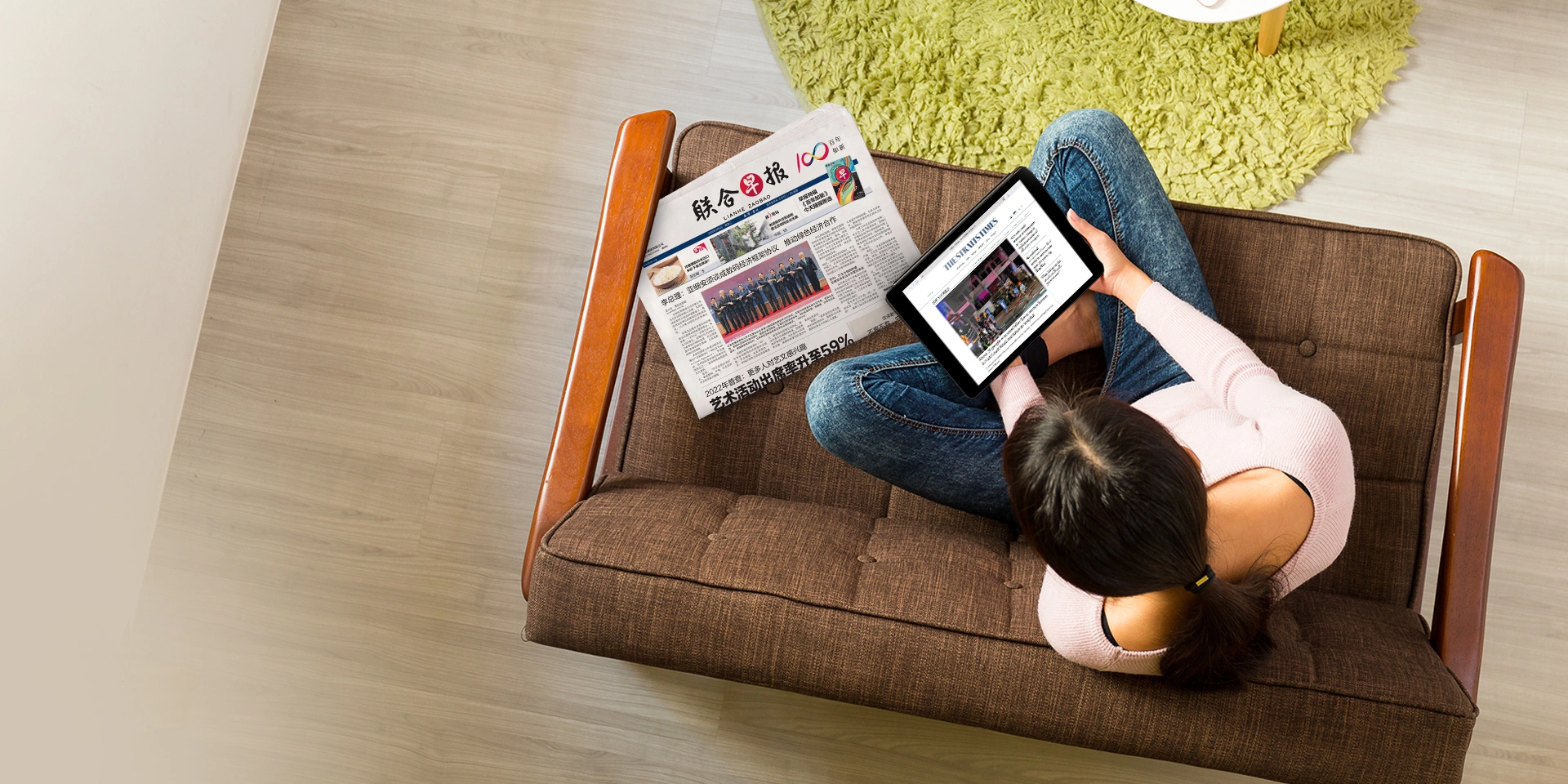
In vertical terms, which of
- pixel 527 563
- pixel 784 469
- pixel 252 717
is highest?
pixel 784 469

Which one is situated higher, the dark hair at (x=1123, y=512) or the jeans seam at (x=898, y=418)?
the dark hair at (x=1123, y=512)

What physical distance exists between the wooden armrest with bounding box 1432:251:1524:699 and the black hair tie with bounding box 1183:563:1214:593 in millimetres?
484

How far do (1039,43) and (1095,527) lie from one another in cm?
117

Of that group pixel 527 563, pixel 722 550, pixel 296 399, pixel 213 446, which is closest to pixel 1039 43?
pixel 722 550

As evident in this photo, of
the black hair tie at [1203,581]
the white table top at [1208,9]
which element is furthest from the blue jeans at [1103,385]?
the black hair tie at [1203,581]

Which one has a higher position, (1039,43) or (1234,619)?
(1039,43)

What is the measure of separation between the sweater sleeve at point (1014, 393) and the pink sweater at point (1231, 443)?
16 cm

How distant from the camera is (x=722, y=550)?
3.53 feet

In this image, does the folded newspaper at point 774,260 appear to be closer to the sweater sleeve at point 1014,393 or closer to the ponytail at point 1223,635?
the sweater sleeve at point 1014,393

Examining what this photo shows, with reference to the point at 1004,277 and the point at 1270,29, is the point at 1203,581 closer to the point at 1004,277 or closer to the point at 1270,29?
the point at 1004,277

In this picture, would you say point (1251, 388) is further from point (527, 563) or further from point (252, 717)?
point (252, 717)

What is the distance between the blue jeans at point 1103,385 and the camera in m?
1.17

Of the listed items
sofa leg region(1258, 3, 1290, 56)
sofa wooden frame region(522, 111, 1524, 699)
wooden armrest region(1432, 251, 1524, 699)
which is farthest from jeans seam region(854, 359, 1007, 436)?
sofa leg region(1258, 3, 1290, 56)

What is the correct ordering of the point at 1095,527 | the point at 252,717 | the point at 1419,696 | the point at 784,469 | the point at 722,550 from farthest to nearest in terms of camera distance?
the point at 252,717 → the point at 784,469 → the point at 722,550 → the point at 1419,696 → the point at 1095,527
